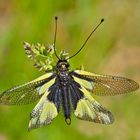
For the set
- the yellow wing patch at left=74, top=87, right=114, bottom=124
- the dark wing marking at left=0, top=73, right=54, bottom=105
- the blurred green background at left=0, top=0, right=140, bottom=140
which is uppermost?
the blurred green background at left=0, top=0, right=140, bottom=140

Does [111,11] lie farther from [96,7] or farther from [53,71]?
[53,71]

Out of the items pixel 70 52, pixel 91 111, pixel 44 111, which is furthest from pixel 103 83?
pixel 70 52

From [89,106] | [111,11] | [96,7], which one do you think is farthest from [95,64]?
[89,106]

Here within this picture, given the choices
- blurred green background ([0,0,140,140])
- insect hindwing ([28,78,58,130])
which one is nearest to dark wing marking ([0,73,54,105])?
insect hindwing ([28,78,58,130])

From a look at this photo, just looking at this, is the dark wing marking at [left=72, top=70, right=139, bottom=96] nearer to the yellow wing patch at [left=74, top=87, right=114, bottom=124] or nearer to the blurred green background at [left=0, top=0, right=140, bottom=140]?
the yellow wing patch at [left=74, top=87, right=114, bottom=124]

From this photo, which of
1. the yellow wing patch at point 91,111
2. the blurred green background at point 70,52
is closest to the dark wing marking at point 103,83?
the yellow wing patch at point 91,111

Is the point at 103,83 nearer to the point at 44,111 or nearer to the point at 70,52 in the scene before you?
the point at 44,111

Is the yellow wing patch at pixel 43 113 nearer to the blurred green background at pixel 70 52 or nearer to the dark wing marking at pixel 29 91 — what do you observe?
the dark wing marking at pixel 29 91
